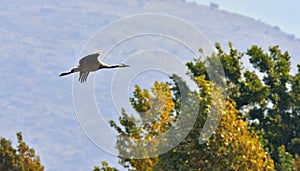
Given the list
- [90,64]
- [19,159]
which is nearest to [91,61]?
[90,64]

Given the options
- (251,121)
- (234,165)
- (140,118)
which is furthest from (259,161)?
(251,121)

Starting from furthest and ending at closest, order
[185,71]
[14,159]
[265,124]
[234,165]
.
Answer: [265,124]
[185,71]
[14,159]
[234,165]

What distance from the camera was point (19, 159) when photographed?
5219cm

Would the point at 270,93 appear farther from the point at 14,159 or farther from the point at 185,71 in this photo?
the point at 14,159

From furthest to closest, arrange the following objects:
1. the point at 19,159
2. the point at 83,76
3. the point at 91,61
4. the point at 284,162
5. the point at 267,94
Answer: the point at 267,94, the point at 284,162, the point at 19,159, the point at 83,76, the point at 91,61

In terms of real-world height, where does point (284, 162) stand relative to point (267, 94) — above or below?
below

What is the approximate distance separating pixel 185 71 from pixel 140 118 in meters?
11.9

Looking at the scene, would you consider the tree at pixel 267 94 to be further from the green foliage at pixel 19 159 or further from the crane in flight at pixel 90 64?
the crane in flight at pixel 90 64

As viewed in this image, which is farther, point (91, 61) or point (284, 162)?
point (284, 162)

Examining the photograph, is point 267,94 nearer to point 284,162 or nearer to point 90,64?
point 284,162

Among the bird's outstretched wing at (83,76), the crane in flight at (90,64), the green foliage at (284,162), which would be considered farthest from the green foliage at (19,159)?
the crane in flight at (90,64)

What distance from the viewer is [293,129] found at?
64.5 m

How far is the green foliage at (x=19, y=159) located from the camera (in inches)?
2031

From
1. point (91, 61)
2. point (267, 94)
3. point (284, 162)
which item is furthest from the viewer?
point (267, 94)
